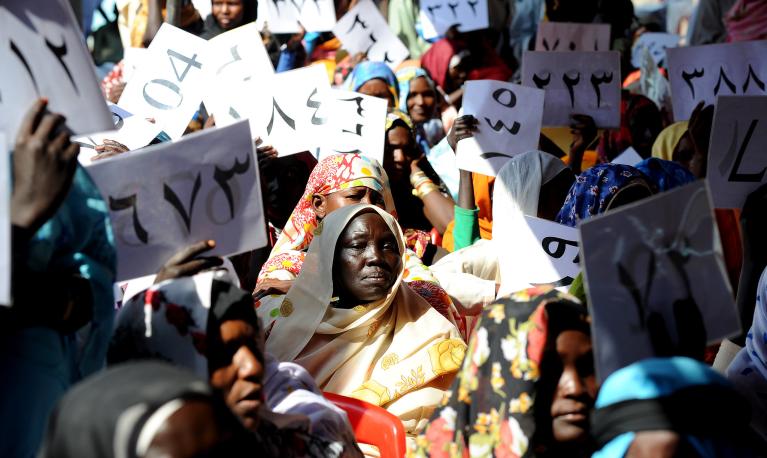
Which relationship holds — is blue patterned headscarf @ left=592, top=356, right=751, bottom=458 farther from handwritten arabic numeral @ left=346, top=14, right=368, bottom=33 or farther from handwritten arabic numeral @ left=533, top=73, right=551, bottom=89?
handwritten arabic numeral @ left=346, top=14, right=368, bottom=33

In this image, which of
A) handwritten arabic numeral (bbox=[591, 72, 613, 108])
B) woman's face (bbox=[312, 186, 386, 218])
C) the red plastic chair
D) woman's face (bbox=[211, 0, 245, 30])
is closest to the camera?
the red plastic chair

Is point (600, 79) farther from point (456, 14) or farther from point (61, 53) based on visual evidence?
point (61, 53)

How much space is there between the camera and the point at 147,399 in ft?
6.24

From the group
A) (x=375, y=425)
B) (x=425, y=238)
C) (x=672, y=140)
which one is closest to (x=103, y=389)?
(x=375, y=425)

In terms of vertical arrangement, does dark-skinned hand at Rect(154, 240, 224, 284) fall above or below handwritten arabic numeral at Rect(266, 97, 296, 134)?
above

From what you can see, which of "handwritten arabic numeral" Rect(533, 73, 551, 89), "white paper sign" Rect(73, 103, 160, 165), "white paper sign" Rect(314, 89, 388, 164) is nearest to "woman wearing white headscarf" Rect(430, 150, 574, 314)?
"white paper sign" Rect(314, 89, 388, 164)

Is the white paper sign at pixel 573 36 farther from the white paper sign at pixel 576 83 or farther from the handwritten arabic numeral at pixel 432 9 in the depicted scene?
the handwritten arabic numeral at pixel 432 9

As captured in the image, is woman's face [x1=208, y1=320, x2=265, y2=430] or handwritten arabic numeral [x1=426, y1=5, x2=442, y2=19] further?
handwritten arabic numeral [x1=426, y1=5, x2=442, y2=19]

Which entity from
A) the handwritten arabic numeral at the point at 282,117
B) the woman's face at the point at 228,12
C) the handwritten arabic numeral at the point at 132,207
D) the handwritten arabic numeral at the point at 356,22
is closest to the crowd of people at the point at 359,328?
the handwritten arabic numeral at the point at 132,207

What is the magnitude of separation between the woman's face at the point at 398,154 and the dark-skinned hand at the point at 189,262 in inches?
138

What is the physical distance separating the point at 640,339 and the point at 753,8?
265 inches

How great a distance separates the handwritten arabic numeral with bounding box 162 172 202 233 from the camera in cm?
279

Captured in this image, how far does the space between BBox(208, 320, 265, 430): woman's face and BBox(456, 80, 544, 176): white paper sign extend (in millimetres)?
3053

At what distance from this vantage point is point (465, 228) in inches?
218
